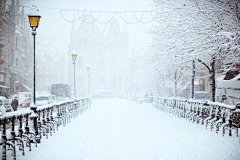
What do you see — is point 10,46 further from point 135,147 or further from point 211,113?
point 135,147

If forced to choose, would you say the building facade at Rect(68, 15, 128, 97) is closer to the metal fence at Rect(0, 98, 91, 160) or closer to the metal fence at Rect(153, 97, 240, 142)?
the metal fence at Rect(153, 97, 240, 142)

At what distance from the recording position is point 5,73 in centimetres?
3700

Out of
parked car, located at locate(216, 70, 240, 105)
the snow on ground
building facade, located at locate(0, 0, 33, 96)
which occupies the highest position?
building facade, located at locate(0, 0, 33, 96)

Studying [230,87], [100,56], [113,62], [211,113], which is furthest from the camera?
[113,62]

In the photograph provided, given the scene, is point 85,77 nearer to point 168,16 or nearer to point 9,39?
point 9,39

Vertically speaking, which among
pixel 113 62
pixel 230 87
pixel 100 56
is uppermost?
pixel 100 56

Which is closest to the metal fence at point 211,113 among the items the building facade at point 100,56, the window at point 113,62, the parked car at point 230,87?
the parked car at point 230,87

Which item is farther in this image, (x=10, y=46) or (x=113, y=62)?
(x=113, y=62)

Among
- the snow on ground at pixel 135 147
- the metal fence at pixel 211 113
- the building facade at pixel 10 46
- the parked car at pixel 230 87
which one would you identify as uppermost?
the building facade at pixel 10 46

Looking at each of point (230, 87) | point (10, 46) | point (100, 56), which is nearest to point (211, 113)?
point (230, 87)

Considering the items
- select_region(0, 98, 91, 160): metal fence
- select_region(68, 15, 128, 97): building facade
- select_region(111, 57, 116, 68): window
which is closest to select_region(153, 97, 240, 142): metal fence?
select_region(0, 98, 91, 160): metal fence

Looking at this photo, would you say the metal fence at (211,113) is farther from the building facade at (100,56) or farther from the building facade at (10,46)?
the building facade at (100,56)

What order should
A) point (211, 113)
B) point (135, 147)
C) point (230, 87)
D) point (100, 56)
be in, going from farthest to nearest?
point (100, 56) → point (230, 87) → point (211, 113) → point (135, 147)

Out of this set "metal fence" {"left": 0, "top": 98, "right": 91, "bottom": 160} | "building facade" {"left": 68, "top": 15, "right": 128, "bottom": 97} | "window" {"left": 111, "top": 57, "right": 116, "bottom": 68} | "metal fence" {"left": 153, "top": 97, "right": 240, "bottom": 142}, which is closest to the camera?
"metal fence" {"left": 0, "top": 98, "right": 91, "bottom": 160}
